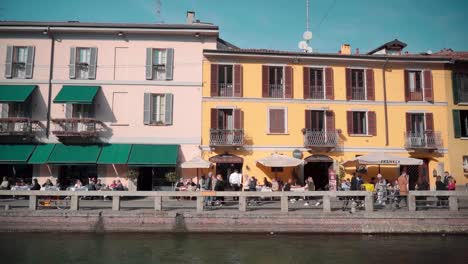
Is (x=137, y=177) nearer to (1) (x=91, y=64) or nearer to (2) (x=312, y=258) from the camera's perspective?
(1) (x=91, y=64)

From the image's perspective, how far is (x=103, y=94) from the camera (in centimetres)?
2139

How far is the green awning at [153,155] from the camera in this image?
19.8 meters

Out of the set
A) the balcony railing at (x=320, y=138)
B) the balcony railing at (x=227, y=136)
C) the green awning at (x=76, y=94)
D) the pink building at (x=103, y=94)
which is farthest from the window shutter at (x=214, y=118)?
the green awning at (x=76, y=94)

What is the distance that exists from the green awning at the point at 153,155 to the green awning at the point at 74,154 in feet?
7.00

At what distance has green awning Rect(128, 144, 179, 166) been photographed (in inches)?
779

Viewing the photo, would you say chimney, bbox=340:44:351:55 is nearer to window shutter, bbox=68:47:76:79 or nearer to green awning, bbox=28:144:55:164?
window shutter, bbox=68:47:76:79

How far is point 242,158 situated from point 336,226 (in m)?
8.80

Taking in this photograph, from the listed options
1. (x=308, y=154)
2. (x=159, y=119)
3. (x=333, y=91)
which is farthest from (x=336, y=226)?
(x=159, y=119)

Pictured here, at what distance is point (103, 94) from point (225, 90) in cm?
758

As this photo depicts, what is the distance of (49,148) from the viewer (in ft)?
66.7

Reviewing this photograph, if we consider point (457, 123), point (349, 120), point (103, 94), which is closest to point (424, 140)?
point (457, 123)

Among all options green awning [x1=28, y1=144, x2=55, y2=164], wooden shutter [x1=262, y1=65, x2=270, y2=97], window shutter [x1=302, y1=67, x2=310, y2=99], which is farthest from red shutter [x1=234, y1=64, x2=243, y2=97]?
green awning [x1=28, y1=144, x2=55, y2=164]

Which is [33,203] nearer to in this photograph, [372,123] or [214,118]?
[214,118]

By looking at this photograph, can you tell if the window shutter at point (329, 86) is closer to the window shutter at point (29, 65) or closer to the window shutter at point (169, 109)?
the window shutter at point (169, 109)
